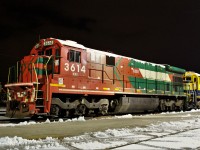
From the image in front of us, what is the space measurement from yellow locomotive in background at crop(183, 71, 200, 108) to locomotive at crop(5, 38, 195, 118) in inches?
297

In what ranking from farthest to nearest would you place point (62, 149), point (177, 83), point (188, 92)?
point (188, 92) → point (177, 83) → point (62, 149)

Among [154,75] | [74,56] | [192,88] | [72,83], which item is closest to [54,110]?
[72,83]

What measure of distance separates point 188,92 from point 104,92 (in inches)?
504

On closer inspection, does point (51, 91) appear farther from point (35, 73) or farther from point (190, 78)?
point (190, 78)

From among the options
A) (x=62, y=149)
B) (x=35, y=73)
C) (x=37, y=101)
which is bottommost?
(x=62, y=149)

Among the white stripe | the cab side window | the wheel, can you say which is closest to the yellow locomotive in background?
the white stripe

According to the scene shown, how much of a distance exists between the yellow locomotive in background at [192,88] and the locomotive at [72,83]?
7.54m

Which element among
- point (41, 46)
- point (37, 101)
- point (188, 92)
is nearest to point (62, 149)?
point (37, 101)

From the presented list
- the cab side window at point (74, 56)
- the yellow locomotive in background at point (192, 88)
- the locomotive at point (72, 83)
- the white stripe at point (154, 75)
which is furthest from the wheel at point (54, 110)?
the yellow locomotive in background at point (192, 88)

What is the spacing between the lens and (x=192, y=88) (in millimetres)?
25812

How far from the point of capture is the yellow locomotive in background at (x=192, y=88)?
83.0 feet

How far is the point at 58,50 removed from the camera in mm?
12898

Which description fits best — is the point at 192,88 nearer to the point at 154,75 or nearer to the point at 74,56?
the point at 154,75

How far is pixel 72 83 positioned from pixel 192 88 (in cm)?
1599
